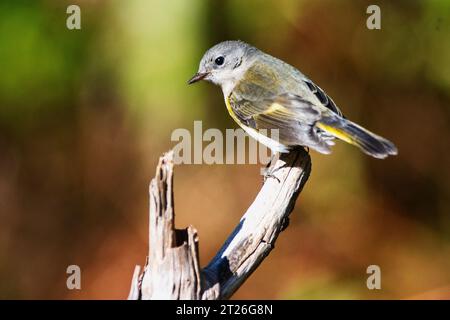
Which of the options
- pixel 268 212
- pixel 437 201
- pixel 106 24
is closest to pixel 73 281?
pixel 106 24

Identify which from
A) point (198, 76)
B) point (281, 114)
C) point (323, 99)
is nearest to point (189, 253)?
point (281, 114)

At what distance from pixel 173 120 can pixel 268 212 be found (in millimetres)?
1457

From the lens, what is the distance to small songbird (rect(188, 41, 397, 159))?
3.14 m

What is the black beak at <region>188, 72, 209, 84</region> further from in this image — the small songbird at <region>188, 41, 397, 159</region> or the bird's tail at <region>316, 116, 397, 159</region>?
the bird's tail at <region>316, 116, 397, 159</region>

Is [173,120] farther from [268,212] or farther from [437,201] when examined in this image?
[437,201]

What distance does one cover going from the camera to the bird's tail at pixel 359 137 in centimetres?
298

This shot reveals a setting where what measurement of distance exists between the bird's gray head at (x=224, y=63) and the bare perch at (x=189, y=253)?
1116mm

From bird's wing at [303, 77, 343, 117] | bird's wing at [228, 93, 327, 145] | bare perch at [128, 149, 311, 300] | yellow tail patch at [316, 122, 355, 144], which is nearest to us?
bare perch at [128, 149, 311, 300]

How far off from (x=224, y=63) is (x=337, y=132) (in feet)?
2.96

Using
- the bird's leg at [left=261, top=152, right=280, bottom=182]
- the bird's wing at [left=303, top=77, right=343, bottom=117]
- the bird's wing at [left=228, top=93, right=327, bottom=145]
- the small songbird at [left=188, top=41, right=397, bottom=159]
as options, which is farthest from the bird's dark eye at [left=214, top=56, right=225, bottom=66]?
the bird's leg at [left=261, top=152, right=280, bottom=182]

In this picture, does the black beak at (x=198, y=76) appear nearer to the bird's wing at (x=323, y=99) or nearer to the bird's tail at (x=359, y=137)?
the bird's wing at (x=323, y=99)

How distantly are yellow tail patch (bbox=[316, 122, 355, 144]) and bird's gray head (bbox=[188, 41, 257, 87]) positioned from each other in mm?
729

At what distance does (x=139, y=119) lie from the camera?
13.9ft

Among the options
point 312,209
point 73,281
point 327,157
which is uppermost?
point 327,157
